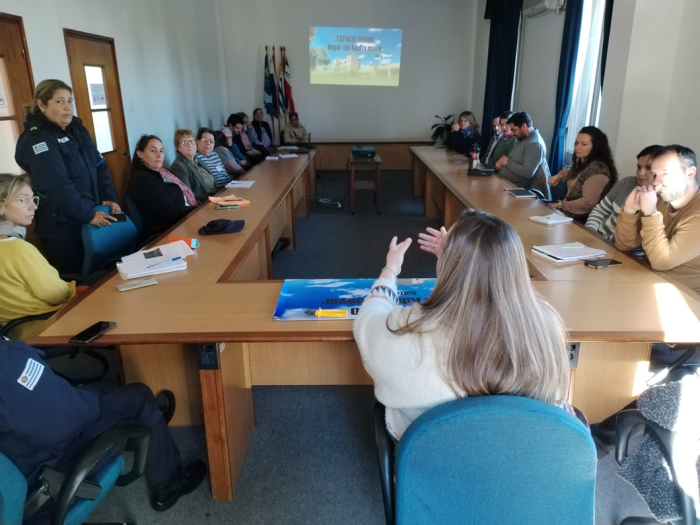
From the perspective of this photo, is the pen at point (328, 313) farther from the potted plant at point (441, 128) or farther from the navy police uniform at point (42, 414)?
the potted plant at point (441, 128)

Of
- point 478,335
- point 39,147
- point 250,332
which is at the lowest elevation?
point 250,332

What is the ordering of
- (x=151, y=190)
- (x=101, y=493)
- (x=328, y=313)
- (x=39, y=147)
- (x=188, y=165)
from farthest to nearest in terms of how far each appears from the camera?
(x=188, y=165)
(x=151, y=190)
(x=39, y=147)
(x=328, y=313)
(x=101, y=493)

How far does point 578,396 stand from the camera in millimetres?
1962

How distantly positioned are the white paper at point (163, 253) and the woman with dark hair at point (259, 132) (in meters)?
5.73

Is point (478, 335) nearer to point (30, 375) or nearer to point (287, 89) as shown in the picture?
point (30, 375)

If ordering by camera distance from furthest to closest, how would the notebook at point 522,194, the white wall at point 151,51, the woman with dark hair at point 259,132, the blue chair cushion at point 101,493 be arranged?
the woman with dark hair at point 259,132
the white wall at point 151,51
the notebook at point 522,194
the blue chair cushion at point 101,493

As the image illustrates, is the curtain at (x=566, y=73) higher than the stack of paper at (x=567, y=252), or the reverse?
the curtain at (x=566, y=73)

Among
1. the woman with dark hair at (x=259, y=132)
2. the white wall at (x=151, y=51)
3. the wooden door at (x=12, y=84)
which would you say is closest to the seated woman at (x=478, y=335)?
the wooden door at (x=12, y=84)

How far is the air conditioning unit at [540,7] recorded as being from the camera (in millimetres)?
5539

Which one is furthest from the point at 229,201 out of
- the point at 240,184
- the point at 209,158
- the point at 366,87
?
the point at 366,87

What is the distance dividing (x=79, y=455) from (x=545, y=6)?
6306 millimetres

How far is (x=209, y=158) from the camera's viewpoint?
473 cm

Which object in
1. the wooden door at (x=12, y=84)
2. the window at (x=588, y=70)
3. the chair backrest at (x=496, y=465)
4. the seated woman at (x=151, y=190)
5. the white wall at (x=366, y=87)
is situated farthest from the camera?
the white wall at (x=366, y=87)

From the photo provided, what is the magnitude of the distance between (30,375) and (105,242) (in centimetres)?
156
